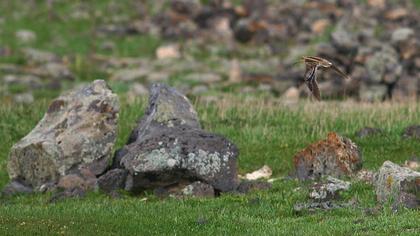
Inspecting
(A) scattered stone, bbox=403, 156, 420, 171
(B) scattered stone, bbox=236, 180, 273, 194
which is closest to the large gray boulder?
(B) scattered stone, bbox=236, 180, 273, 194

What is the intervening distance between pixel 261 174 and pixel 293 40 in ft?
98.0

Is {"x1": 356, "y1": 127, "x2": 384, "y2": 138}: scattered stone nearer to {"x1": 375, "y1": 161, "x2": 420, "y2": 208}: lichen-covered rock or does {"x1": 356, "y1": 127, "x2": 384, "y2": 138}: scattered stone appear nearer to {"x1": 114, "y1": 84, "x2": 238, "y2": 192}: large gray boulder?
{"x1": 114, "y1": 84, "x2": 238, "y2": 192}: large gray boulder

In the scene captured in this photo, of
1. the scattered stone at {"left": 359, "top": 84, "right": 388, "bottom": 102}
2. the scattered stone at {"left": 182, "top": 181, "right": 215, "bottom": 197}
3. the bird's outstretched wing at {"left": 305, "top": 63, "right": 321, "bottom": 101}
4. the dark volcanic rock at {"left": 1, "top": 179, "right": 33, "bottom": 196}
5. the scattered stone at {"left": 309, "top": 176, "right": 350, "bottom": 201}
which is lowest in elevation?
the scattered stone at {"left": 359, "top": 84, "right": 388, "bottom": 102}

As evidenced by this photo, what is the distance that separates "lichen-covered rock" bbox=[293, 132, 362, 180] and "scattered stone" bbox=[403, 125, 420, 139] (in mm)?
4149

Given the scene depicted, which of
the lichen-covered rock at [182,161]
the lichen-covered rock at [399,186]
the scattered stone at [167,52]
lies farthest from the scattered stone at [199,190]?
the scattered stone at [167,52]

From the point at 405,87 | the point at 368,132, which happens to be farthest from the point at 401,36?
the point at 368,132

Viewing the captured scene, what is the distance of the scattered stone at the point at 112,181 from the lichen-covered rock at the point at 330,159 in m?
3.90

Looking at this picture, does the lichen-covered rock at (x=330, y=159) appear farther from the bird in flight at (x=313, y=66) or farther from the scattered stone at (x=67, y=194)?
the scattered stone at (x=67, y=194)

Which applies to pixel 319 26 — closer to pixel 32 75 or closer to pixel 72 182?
pixel 32 75

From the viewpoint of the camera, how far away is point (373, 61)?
135 feet

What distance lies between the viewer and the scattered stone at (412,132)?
26155mm

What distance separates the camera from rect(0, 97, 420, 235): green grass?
17.0 m

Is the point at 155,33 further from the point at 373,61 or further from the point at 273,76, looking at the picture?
the point at 373,61

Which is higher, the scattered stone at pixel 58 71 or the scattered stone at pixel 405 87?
the scattered stone at pixel 58 71
